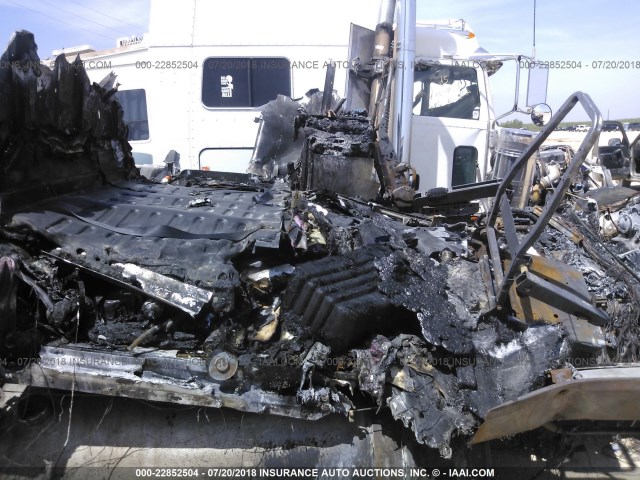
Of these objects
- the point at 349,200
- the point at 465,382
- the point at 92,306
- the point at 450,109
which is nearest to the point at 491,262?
the point at 465,382

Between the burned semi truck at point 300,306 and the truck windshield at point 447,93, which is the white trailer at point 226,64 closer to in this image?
the truck windshield at point 447,93

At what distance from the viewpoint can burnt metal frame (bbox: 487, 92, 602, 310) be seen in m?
2.05

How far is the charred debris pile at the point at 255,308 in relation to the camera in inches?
89.6

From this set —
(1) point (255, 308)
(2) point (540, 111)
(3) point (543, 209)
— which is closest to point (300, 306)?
(1) point (255, 308)

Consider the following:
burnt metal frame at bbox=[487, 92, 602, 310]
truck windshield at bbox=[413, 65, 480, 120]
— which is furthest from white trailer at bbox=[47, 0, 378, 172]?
burnt metal frame at bbox=[487, 92, 602, 310]

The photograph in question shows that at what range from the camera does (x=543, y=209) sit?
252 cm

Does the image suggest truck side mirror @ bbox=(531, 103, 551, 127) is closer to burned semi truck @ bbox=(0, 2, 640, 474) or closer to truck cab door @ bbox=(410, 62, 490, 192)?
truck cab door @ bbox=(410, 62, 490, 192)

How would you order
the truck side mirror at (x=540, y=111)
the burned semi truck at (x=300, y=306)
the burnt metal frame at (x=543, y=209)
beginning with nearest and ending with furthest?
the burnt metal frame at (x=543, y=209), the burned semi truck at (x=300, y=306), the truck side mirror at (x=540, y=111)

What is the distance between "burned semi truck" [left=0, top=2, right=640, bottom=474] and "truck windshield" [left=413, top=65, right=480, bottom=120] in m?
3.37

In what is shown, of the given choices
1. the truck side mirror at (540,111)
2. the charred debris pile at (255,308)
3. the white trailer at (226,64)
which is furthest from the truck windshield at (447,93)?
the charred debris pile at (255,308)

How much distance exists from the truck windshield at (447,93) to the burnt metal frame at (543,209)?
3906mm

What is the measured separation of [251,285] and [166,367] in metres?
0.60

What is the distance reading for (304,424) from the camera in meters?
2.42

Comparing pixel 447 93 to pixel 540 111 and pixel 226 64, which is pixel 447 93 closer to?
pixel 540 111
